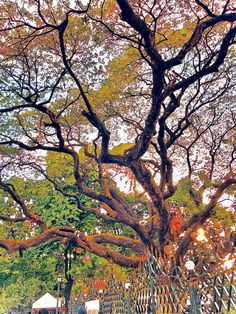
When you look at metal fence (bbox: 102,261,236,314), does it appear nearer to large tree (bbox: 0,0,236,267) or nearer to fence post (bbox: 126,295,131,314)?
fence post (bbox: 126,295,131,314)

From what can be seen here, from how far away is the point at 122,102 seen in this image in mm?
10828

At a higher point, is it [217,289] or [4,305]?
[4,305]

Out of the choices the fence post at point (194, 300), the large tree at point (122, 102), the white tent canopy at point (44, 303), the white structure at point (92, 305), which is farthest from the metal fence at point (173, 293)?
the white tent canopy at point (44, 303)

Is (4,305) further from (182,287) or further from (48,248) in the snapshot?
(182,287)

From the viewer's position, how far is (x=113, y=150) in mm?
13836

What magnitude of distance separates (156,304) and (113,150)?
9731 mm

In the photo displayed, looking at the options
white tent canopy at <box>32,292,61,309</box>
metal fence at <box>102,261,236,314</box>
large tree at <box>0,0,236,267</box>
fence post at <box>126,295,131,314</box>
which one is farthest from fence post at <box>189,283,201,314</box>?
white tent canopy at <box>32,292,61,309</box>

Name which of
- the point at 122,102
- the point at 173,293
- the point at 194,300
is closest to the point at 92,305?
the point at 122,102

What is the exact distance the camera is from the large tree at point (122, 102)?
7.32 meters

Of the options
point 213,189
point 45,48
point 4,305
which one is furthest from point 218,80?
point 4,305

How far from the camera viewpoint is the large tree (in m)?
7.32

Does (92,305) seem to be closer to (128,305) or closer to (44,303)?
(44,303)

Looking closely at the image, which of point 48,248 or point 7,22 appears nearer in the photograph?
point 7,22

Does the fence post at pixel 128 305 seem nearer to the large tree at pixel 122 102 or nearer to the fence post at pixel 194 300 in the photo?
the fence post at pixel 194 300
